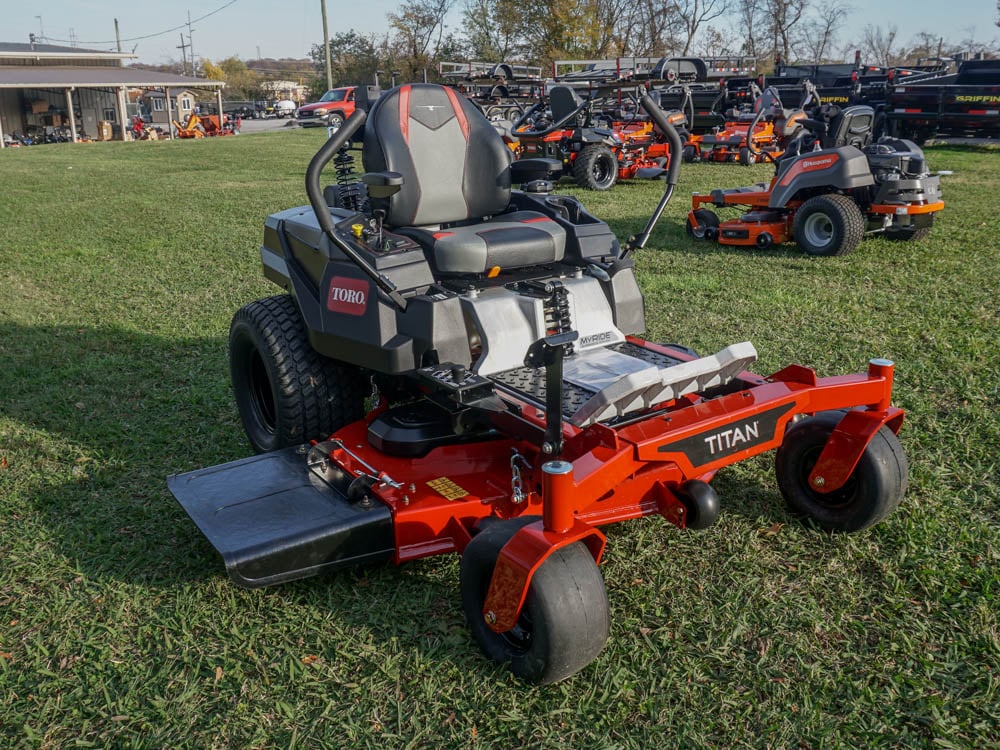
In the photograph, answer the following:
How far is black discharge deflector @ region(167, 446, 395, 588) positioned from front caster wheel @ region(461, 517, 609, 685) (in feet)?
1.65

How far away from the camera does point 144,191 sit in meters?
15.1

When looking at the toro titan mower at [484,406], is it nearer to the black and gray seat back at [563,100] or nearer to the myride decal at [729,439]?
the myride decal at [729,439]

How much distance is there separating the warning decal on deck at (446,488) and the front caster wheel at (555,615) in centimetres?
45

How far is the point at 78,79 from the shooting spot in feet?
125

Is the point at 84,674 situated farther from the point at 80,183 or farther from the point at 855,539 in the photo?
the point at 80,183

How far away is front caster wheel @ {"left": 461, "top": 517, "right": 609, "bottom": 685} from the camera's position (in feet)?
8.23

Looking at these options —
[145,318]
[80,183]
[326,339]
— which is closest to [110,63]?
[80,183]

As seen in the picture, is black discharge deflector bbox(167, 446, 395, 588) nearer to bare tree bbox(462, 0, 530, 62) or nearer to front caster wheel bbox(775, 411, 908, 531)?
front caster wheel bbox(775, 411, 908, 531)

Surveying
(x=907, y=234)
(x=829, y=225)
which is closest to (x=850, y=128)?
(x=829, y=225)

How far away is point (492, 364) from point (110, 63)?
188 feet

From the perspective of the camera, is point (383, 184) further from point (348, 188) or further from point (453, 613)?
point (453, 613)

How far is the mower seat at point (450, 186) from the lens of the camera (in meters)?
3.77

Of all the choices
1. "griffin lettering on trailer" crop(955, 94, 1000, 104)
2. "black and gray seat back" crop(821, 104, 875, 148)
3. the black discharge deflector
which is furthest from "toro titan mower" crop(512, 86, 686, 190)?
the black discharge deflector

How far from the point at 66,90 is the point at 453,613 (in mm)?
39544
